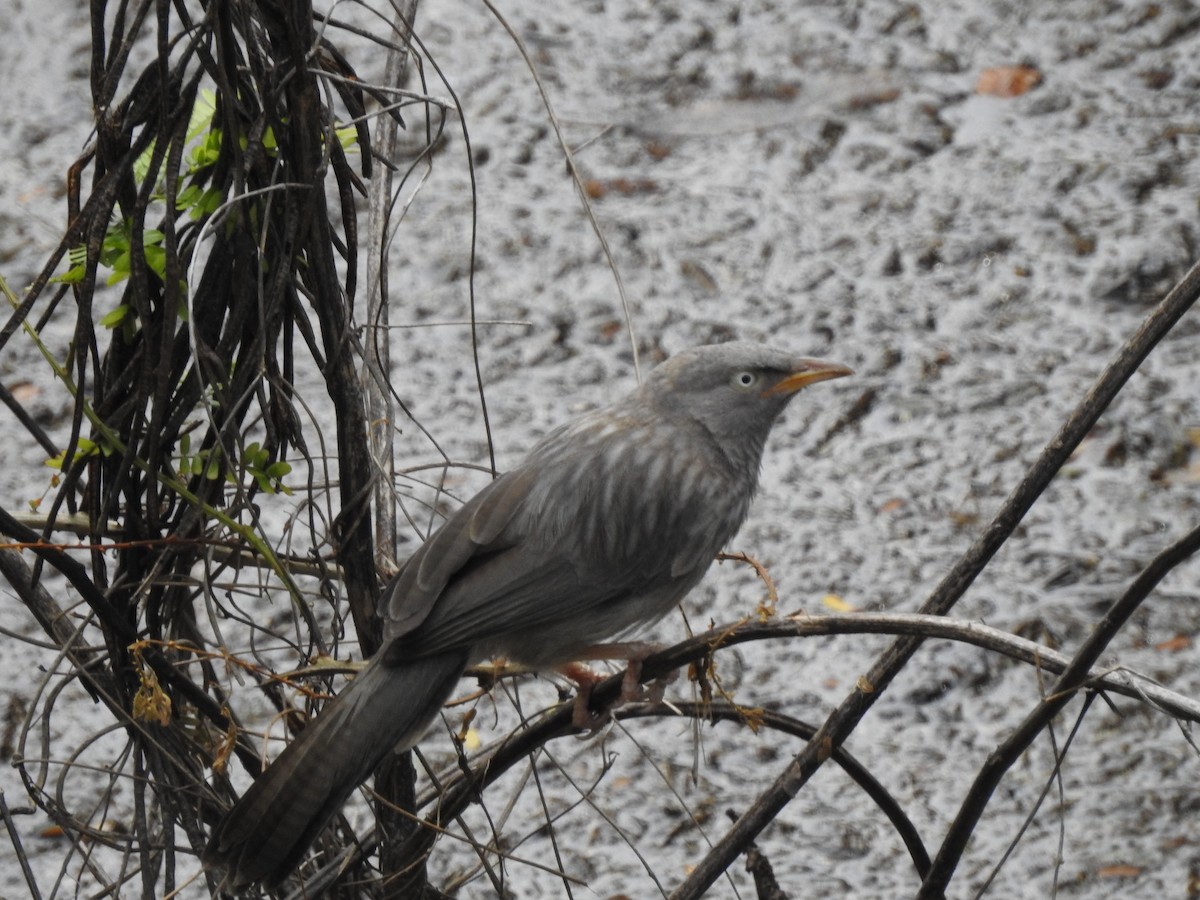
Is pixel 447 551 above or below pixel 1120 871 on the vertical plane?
below

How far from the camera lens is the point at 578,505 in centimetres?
338

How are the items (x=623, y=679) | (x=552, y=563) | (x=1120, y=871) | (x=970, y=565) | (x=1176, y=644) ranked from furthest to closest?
(x=1176, y=644), (x=1120, y=871), (x=552, y=563), (x=623, y=679), (x=970, y=565)

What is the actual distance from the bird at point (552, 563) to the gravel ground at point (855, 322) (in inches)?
35.3

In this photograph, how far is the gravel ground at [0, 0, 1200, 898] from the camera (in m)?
4.69

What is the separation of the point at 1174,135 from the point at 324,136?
5.11 meters

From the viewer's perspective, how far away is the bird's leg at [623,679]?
3.07 m

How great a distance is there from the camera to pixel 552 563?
3.31 meters

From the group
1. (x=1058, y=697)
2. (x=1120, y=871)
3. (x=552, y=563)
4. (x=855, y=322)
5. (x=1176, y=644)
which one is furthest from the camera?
(x=855, y=322)

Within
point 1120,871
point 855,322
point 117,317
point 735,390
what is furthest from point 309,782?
point 855,322

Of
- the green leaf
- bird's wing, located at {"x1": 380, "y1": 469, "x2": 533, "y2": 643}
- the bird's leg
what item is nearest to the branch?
the bird's leg

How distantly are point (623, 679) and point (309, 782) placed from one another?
25.8 inches

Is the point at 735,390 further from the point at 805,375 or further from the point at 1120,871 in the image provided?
the point at 1120,871

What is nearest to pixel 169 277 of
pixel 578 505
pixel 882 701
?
pixel 578 505

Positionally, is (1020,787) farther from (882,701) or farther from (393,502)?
(393,502)
